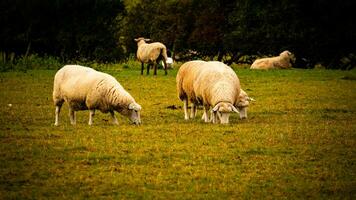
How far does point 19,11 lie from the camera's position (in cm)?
4875

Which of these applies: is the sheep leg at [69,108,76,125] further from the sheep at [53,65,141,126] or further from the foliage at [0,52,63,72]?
the foliage at [0,52,63,72]

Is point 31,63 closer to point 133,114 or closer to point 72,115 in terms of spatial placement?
point 72,115

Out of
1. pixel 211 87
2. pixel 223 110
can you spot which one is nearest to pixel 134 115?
pixel 211 87

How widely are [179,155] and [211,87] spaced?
4.95 metres

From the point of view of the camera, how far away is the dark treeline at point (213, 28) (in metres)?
47.5

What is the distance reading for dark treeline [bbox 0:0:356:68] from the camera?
4753cm

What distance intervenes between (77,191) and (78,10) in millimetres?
42562

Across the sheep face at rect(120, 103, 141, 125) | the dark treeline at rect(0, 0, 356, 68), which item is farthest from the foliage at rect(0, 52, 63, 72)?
the sheep face at rect(120, 103, 141, 125)

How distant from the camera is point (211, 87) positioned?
17.1m

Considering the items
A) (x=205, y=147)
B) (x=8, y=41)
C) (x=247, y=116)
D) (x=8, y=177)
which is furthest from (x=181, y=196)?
(x=8, y=41)

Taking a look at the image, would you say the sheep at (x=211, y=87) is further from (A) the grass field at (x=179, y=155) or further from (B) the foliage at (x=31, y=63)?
(B) the foliage at (x=31, y=63)

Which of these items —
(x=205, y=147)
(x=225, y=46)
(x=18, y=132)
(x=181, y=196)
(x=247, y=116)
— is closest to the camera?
(x=181, y=196)

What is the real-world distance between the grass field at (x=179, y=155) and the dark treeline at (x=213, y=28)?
26.7 metres

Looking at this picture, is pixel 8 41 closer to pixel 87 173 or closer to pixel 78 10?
pixel 78 10
